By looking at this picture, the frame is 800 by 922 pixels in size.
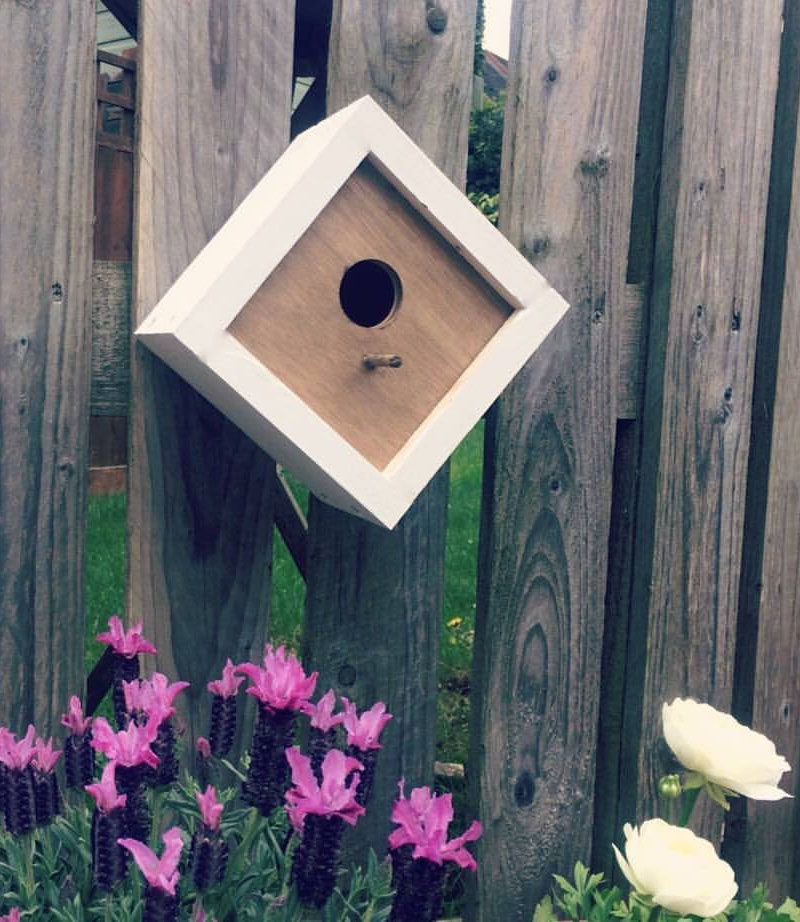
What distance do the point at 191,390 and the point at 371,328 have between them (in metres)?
0.36

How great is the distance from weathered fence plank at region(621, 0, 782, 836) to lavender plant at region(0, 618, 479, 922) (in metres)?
0.73

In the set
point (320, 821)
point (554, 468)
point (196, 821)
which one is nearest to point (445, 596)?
point (554, 468)

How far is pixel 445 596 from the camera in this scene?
4191 mm

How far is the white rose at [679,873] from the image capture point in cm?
126

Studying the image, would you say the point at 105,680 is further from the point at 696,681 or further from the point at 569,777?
the point at 696,681

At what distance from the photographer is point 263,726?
1286 millimetres

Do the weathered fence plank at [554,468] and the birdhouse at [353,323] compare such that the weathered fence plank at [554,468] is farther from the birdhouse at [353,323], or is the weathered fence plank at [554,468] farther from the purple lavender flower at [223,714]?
the purple lavender flower at [223,714]

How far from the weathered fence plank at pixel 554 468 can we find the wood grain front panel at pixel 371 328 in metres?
0.32

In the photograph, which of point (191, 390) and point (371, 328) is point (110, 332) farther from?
point (371, 328)

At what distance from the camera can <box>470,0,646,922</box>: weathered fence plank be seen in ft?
5.88

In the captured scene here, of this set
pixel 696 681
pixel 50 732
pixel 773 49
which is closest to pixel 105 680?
pixel 50 732

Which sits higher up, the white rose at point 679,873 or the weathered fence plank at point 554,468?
the weathered fence plank at point 554,468

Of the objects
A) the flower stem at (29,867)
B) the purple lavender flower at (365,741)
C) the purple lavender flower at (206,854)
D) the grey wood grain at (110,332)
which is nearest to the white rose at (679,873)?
the purple lavender flower at (365,741)

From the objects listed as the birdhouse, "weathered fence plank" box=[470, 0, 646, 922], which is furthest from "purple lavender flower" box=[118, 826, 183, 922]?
"weathered fence plank" box=[470, 0, 646, 922]
